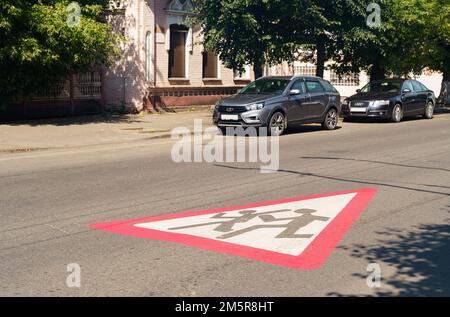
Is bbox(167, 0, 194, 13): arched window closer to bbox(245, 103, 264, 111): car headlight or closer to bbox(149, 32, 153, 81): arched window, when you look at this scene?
bbox(149, 32, 153, 81): arched window

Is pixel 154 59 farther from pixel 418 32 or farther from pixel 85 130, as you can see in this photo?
pixel 418 32

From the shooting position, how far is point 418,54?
2594 cm

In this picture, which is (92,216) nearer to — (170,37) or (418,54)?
(170,37)

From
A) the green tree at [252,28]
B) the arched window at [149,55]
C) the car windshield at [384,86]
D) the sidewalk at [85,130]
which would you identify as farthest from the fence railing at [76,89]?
the car windshield at [384,86]

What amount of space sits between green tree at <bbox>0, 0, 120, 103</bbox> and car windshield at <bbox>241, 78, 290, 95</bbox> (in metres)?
4.41

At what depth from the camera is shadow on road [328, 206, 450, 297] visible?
5.13 m

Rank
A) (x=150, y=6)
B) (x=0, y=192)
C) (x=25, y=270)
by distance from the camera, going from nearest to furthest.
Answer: (x=25, y=270) → (x=0, y=192) → (x=150, y=6)

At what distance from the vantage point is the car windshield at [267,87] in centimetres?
1756

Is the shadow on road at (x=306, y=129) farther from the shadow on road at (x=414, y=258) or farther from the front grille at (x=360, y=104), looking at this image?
the shadow on road at (x=414, y=258)

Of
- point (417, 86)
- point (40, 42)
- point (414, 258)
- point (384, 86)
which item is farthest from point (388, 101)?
point (414, 258)

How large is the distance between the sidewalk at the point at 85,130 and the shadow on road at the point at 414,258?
993 centimetres

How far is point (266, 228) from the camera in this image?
22.8 feet
